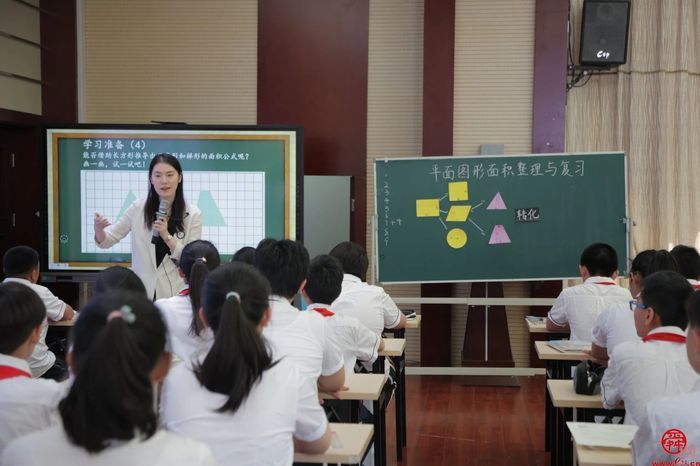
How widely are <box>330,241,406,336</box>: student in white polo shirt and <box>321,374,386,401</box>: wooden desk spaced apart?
770mm

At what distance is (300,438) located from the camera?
2.14 meters

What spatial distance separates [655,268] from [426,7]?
351cm

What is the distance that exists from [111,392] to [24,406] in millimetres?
755

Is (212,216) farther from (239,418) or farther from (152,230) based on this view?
(239,418)

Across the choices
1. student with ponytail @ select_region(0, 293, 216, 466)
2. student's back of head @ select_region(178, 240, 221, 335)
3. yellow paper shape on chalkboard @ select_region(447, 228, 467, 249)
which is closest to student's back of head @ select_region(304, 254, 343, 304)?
student's back of head @ select_region(178, 240, 221, 335)

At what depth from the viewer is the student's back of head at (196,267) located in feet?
9.25

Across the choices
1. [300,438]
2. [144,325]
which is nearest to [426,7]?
[300,438]

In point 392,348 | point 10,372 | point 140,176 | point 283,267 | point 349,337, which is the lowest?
point 392,348

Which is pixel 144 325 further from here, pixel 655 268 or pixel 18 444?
pixel 655 268

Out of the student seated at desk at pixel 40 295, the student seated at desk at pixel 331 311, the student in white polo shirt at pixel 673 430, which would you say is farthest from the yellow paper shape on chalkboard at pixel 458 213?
the student in white polo shirt at pixel 673 430

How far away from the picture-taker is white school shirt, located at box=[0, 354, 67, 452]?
1.92 meters

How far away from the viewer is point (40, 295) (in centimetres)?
443

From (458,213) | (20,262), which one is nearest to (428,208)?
(458,213)

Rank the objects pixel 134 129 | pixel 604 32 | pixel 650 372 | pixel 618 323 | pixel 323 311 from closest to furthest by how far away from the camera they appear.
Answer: pixel 650 372 < pixel 323 311 < pixel 618 323 < pixel 134 129 < pixel 604 32
